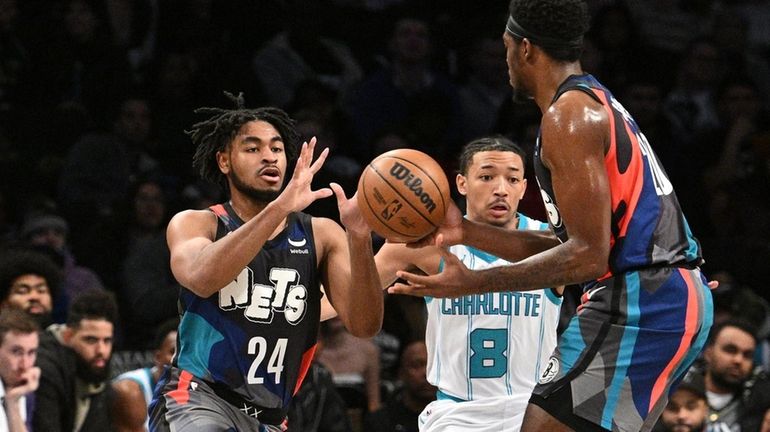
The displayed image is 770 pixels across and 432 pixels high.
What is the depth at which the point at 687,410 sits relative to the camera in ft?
29.4

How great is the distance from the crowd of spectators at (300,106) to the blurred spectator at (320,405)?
1.17m

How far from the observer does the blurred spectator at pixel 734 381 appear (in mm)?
9156

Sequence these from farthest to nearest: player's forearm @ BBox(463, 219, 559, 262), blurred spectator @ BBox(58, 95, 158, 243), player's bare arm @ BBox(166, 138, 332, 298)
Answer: blurred spectator @ BBox(58, 95, 158, 243), player's bare arm @ BBox(166, 138, 332, 298), player's forearm @ BBox(463, 219, 559, 262)

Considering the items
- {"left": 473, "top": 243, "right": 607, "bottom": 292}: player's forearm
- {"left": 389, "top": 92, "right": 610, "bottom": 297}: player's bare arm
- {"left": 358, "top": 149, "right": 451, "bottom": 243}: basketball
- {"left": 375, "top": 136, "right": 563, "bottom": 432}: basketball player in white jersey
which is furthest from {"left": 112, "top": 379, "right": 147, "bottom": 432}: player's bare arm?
{"left": 473, "top": 243, "right": 607, "bottom": 292}: player's forearm

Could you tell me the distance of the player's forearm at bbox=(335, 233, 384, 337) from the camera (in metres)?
5.64

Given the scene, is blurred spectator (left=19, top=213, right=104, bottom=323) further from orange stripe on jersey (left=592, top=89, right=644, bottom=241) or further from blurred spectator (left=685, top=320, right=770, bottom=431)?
orange stripe on jersey (left=592, top=89, right=644, bottom=241)

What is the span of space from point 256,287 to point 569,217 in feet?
5.46

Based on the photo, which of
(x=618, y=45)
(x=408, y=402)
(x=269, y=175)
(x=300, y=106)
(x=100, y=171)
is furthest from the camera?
(x=618, y=45)

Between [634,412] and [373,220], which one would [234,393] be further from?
[634,412]

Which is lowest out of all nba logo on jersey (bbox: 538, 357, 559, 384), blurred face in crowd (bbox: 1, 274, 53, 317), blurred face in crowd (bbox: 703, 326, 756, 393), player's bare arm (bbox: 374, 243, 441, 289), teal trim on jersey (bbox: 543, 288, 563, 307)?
blurred face in crowd (bbox: 703, 326, 756, 393)

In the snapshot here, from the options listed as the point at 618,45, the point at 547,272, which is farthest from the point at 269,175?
the point at 618,45

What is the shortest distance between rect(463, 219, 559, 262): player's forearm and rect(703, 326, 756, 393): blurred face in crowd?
4327mm

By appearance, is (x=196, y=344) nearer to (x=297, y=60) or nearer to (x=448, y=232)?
(x=448, y=232)

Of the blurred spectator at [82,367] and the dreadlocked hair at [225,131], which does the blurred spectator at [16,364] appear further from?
the dreadlocked hair at [225,131]
